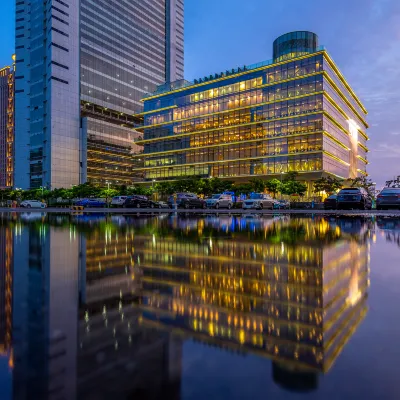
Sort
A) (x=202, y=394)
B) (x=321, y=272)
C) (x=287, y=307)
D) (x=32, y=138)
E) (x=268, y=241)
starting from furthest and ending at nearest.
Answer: (x=32, y=138)
(x=268, y=241)
(x=321, y=272)
(x=287, y=307)
(x=202, y=394)

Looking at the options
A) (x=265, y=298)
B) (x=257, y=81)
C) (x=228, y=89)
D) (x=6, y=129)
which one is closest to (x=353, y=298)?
(x=265, y=298)

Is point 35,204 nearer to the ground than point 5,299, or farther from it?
farther from it

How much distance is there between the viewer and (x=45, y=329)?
3082 mm

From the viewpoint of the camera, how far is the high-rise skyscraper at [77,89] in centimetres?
10394

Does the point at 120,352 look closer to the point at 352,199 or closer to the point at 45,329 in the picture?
the point at 45,329

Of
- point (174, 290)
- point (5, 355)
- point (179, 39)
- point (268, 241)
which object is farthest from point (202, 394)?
point (179, 39)

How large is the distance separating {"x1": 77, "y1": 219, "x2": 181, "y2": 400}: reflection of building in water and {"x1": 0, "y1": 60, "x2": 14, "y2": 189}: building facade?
15536cm

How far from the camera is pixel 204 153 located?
95.2 meters

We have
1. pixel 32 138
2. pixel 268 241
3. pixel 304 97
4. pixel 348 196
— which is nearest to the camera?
pixel 268 241

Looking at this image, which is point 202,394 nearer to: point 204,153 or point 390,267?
point 390,267

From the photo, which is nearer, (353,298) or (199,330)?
(199,330)

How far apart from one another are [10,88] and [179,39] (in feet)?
251

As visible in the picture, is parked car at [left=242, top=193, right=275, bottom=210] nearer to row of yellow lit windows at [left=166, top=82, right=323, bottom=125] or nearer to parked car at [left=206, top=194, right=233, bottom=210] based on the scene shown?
parked car at [left=206, top=194, right=233, bottom=210]

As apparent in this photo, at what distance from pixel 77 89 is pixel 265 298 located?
117967mm
